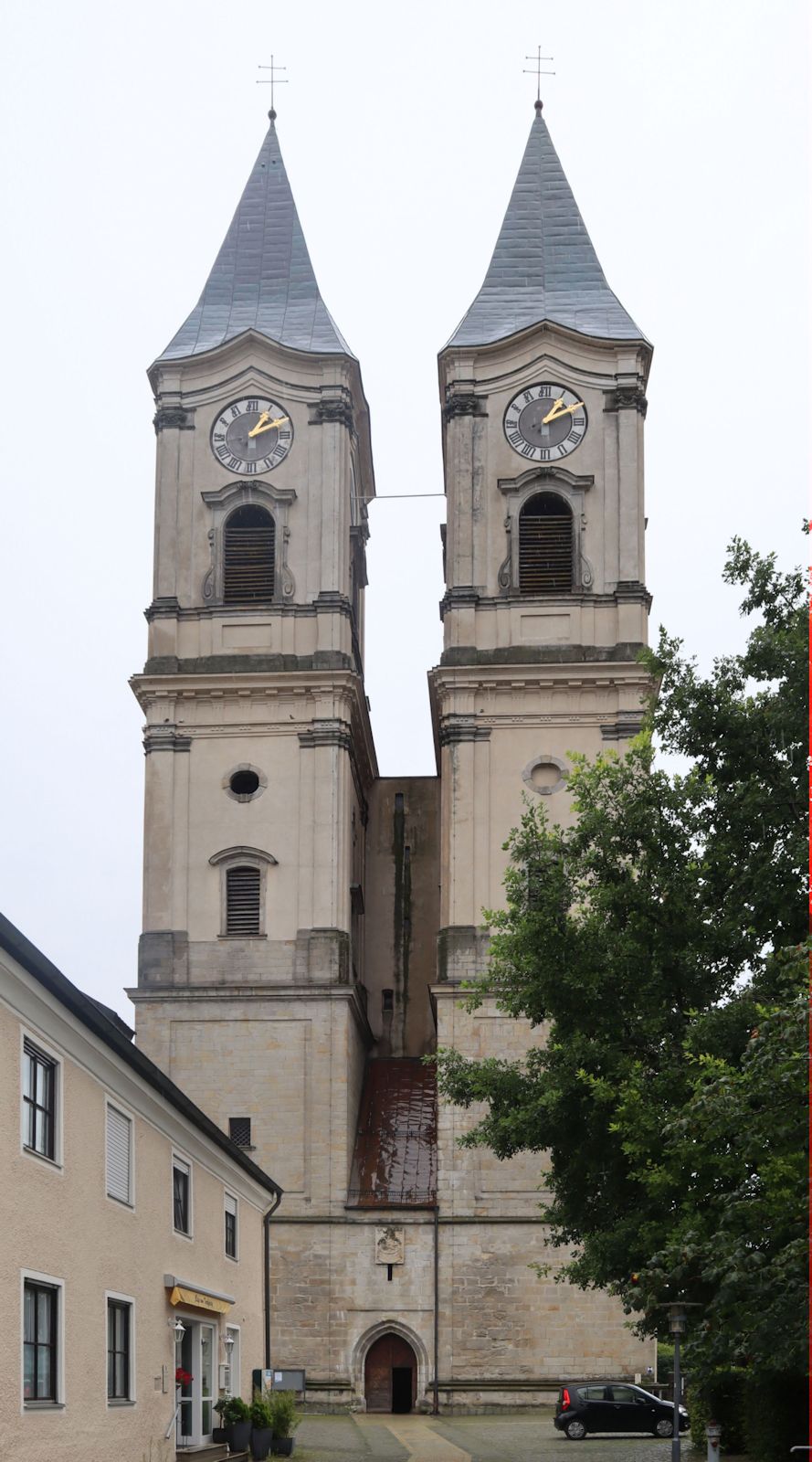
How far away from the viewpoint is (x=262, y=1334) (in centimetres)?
4097

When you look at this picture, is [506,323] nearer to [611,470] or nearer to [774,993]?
[611,470]

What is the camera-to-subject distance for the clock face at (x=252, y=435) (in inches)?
2388

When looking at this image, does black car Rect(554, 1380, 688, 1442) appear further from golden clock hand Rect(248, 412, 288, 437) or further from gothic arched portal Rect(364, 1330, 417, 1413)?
golden clock hand Rect(248, 412, 288, 437)

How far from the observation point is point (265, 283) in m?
65.1

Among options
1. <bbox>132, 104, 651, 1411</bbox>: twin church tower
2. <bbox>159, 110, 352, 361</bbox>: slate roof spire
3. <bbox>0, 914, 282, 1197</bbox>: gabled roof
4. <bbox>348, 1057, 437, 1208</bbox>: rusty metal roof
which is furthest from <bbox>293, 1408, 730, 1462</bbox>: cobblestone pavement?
<bbox>159, 110, 352, 361</bbox>: slate roof spire

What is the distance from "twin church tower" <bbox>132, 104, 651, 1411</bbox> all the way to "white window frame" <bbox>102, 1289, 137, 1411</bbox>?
28.3m

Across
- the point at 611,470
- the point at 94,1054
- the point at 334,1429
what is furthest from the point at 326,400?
the point at 94,1054

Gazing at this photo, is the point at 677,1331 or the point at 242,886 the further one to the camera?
the point at 242,886

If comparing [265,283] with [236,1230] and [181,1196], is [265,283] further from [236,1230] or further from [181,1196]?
[181,1196]

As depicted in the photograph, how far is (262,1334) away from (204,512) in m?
26.3

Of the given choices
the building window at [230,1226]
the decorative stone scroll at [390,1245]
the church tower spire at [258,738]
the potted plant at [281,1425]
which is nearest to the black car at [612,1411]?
the decorative stone scroll at [390,1245]

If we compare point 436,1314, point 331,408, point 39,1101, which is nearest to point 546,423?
point 331,408

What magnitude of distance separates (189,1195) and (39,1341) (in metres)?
10.2

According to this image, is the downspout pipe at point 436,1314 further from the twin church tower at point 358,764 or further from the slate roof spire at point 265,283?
the slate roof spire at point 265,283
